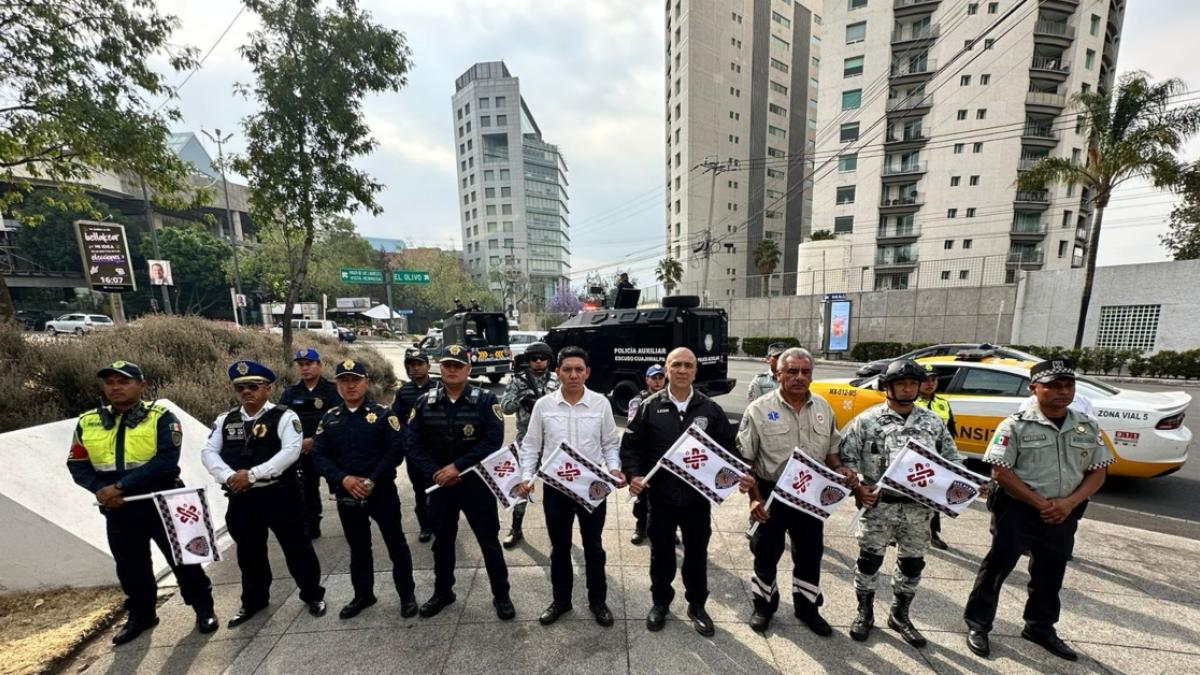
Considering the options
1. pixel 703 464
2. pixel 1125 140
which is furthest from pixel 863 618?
pixel 1125 140

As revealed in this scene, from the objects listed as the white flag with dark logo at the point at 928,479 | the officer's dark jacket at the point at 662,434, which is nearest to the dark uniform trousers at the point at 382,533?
the officer's dark jacket at the point at 662,434

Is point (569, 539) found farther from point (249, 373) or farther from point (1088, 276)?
point (1088, 276)

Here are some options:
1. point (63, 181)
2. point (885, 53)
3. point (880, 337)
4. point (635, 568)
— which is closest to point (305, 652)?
point (635, 568)

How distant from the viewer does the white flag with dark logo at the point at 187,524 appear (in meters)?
2.59

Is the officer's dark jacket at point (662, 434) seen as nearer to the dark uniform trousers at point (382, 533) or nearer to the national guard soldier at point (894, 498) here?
the national guard soldier at point (894, 498)

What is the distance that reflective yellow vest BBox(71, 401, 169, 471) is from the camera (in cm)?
256

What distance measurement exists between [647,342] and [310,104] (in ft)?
23.4

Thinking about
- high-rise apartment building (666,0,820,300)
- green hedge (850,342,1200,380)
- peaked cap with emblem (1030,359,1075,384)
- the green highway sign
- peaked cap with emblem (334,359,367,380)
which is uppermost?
high-rise apartment building (666,0,820,300)

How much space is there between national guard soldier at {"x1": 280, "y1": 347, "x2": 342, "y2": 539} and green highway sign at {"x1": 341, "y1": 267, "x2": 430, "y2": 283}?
32971 mm

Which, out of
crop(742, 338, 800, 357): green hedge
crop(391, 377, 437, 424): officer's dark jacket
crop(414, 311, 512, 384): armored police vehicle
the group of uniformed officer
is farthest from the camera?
crop(742, 338, 800, 357): green hedge

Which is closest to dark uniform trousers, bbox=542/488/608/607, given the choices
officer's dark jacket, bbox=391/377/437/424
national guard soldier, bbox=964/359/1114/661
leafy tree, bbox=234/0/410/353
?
officer's dark jacket, bbox=391/377/437/424

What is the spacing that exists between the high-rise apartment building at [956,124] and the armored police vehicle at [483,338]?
23897mm

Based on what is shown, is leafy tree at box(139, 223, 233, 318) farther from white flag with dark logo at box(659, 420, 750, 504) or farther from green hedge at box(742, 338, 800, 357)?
white flag with dark logo at box(659, 420, 750, 504)

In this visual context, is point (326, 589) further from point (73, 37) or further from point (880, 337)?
point (880, 337)
